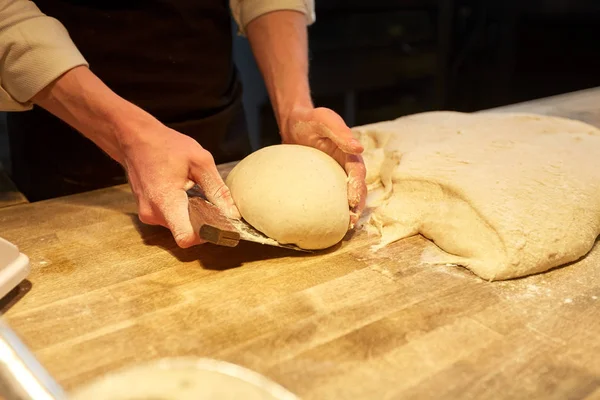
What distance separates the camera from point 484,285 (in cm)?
104

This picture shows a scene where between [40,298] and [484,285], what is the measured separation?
0.78 meters

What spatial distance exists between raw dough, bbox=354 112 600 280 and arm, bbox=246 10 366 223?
0.42 ft

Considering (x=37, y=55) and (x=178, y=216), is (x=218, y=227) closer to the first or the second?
(x=178, y=216)

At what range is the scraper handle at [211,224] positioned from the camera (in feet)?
3.22

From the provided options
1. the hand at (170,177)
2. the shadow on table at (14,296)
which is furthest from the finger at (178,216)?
the shadow on table at (14,296)

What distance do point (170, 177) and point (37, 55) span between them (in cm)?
39

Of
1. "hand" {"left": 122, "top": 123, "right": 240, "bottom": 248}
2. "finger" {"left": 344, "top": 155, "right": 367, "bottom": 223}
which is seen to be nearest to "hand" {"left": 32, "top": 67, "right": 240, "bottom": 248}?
"hand" {"left": 122, "top": 123, "right": 240, "bottom": 248}

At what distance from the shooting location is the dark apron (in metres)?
1.48

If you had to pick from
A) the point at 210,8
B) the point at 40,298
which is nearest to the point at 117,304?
the point at 40,298

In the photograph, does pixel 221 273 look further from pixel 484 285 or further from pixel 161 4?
pixel 161 4

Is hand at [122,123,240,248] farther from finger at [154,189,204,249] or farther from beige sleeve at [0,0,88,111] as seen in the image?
beige sleeve at [0,0,88,111]

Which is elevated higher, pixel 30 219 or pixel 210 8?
pixel 210 8

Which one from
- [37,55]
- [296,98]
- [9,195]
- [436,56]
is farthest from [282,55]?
[436,56]

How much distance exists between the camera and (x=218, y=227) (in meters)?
0.98
